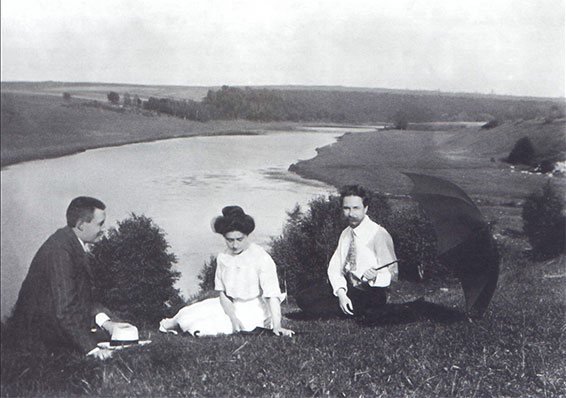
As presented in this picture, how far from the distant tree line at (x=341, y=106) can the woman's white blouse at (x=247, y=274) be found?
194 centimetres

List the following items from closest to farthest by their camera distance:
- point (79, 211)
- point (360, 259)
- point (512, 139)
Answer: point (79, 211) < point (360, 259) < point (512, 139)

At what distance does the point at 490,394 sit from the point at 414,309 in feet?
4.72

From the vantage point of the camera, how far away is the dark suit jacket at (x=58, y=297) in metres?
3.90

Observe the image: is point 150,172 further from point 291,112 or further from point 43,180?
point 291,112

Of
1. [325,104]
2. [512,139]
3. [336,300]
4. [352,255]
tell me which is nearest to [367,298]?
[336,300]

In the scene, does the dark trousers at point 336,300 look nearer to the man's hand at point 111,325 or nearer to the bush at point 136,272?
the bush at point 136,272

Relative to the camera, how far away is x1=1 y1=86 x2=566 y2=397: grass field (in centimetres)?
383

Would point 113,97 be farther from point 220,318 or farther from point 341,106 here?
point 220,318

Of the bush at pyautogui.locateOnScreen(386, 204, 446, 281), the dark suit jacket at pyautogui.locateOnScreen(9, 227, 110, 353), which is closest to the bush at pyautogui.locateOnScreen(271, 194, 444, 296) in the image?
the bush at pyautogui.locateOnScreen(386, 204, 446, 281)

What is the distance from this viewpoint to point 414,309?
17.0ft

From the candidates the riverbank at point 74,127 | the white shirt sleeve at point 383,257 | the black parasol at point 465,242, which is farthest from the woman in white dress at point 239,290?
the riverbank at point 74,127

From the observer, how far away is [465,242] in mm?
4699

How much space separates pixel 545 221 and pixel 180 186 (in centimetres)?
414

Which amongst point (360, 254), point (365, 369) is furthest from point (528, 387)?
point (360, 254)
